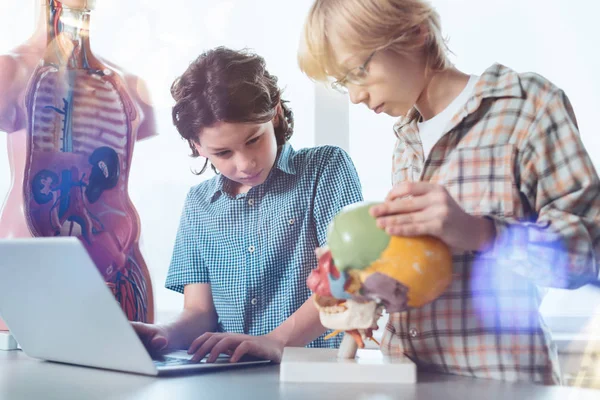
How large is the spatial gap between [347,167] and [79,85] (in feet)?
2.10

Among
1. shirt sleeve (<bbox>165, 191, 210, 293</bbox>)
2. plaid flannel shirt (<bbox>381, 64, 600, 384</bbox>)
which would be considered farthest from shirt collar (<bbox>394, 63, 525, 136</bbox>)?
shirt sleeve (<bbox>165, 191, 210, 293</bbox>)

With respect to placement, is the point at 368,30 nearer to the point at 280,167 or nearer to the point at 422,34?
the point at 422,34

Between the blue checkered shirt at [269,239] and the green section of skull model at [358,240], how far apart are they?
0.57 metres

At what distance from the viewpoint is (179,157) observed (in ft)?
7.54

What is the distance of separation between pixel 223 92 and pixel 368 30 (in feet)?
1.47

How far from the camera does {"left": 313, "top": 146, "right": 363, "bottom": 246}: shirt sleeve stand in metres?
1.37

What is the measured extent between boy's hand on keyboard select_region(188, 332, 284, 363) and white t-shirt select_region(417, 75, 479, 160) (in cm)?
38

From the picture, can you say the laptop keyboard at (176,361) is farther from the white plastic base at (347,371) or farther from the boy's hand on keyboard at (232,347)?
the white plastic base at (347,371)

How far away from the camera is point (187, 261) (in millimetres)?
1471

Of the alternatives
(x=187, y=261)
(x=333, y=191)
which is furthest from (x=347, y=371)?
(x=187, y=261)

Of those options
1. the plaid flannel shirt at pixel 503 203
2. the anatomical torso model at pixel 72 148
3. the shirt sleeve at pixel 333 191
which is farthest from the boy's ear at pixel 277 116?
the plaid flannel shirt at pixel 503 203

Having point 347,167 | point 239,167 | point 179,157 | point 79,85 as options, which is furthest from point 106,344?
point 179,157

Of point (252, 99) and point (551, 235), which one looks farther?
point (252, 99)

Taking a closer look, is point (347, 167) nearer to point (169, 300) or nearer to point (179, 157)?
point (179, 157)
